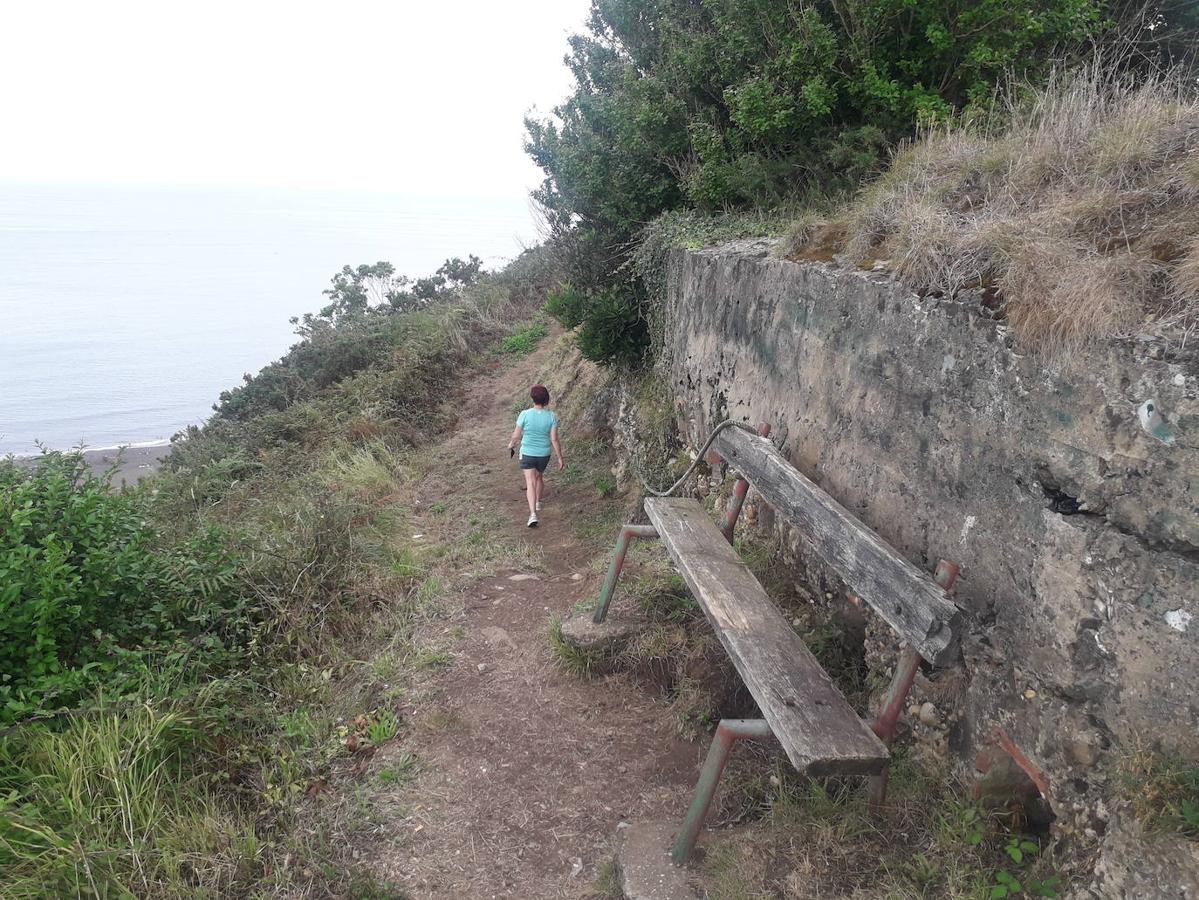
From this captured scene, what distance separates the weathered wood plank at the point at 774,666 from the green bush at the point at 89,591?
322 centimetres

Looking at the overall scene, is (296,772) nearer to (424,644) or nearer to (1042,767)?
(424,644)

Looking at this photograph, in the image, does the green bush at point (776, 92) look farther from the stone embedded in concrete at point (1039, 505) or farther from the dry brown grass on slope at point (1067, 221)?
the stone embedded in concrete at point (1039, 505)

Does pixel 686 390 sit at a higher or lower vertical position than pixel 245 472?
higher

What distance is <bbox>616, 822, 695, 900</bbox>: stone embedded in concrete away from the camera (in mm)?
2822

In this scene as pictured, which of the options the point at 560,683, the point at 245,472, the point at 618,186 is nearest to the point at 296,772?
the point at 560,683

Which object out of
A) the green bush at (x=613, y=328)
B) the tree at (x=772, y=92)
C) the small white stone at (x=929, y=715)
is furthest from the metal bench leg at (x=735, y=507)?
the green bush at (x=613, y=328)

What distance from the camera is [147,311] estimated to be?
42969 mm

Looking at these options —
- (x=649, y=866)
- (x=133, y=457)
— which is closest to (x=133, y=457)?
(x=133, y=457)

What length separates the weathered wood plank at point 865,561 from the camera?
243cm

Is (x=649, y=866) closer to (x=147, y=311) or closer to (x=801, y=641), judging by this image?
(x=801, y=641)

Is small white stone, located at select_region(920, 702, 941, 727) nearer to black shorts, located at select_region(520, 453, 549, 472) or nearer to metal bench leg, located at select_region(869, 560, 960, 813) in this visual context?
metal bench leg, located at select_region(869, 560, 960, 813)

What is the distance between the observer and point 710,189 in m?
6.43

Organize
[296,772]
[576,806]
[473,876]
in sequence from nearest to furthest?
[473,876] → [576,806] → [296,772]

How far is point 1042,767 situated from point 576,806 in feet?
6.86
